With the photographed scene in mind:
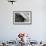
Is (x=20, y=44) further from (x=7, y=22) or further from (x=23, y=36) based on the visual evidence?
(x=7, y=22)

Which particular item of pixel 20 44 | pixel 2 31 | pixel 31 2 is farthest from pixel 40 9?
pixel 20 44

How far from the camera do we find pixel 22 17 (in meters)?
5.52

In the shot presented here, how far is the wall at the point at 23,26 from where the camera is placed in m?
5.44

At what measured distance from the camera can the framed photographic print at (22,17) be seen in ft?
17.9

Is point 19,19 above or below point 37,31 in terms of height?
above

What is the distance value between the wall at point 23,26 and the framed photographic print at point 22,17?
12 cm

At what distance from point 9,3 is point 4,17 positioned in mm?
617

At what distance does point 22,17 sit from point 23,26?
37 cm

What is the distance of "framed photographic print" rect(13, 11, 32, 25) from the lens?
546 cm

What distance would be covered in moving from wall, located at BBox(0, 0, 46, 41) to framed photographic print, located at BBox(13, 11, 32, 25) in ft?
0.40

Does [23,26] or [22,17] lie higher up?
[22,17]

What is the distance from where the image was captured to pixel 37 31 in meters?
5.43

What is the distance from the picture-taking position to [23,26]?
552 centimetres

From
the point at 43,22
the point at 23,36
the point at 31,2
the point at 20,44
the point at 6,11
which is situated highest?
the point at 31,2
